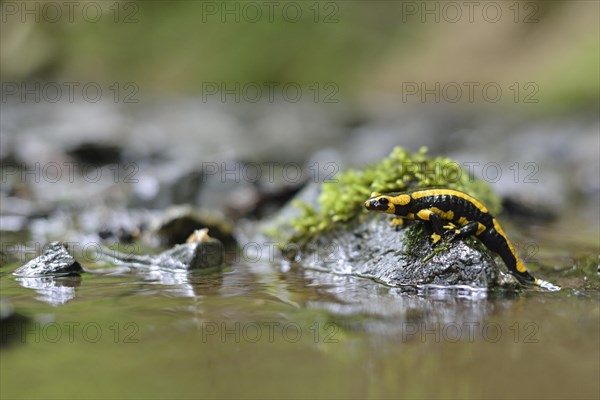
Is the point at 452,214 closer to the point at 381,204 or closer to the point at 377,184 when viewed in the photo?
the point at 381,204

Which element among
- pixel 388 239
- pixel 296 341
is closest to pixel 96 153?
pixel 388 239

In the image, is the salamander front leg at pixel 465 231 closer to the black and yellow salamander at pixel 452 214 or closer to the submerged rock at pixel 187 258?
the black and yellow salamander at pixel 452 214

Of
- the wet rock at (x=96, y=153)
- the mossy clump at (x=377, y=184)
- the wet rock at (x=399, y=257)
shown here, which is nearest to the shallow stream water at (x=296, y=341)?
the wet rock at (x=399, y=257)

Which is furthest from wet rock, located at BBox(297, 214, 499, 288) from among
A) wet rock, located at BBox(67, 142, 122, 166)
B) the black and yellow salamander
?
wet rock, located at BBox(67, 142, 122, 166)

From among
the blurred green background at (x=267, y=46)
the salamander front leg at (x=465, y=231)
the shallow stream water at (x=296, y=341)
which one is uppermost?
the blurred green background at (x=267, y=46)

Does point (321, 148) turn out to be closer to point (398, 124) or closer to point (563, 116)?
point (398, 124)

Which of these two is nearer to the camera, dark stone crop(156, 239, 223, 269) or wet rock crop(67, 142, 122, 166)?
dark stone crop(156, 239, 223, 269)

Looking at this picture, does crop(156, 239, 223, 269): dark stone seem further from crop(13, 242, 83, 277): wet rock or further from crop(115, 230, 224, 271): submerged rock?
crop(13, 242, 83, 277): wet rock
